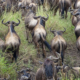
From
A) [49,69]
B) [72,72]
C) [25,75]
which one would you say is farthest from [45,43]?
[49,69]

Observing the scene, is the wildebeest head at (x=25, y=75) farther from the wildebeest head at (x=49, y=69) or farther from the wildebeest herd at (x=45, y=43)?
the wildebeest head at (x=49, y=69)

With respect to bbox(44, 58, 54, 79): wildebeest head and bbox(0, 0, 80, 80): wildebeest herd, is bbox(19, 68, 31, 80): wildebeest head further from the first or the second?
bbox(44, 58, 54, 79): wildebeest head

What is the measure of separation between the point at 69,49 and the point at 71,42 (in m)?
0.43

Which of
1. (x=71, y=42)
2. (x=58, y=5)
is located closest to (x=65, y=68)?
(x=71, y=42)

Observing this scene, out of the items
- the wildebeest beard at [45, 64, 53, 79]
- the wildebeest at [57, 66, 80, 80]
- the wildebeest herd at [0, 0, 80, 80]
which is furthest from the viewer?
the wildebeest at [57, 66, 80, 80]

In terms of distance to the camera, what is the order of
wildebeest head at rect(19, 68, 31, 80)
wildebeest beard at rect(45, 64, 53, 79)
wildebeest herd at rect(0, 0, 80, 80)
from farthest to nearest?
wildebeest head at rect(19, 68, 31, 80) < wildebeest herd at rect(0, 0, 80, 80) < wildebeest beard at rect(45, 64, 53, 79)

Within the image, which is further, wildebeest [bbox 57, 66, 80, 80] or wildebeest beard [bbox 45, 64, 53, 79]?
wildebeest [bbox 57, 66, 80, 80]

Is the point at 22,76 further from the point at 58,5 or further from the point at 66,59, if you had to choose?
the point at 58,5

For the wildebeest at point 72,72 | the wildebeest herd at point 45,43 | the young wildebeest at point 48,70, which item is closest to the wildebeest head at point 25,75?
the wildebeest herd at point 45,43

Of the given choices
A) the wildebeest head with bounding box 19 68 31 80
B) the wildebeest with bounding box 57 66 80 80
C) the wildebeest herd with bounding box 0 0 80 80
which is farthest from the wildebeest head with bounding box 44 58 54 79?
the wildebeest with bounding box 57 66 80 80

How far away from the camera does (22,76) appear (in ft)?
17.0

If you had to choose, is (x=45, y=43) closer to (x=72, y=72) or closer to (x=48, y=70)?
(x=72, y=72)

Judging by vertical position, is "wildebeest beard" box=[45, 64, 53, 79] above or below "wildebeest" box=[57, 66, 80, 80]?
above

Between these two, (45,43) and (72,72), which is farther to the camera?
(45,43)
